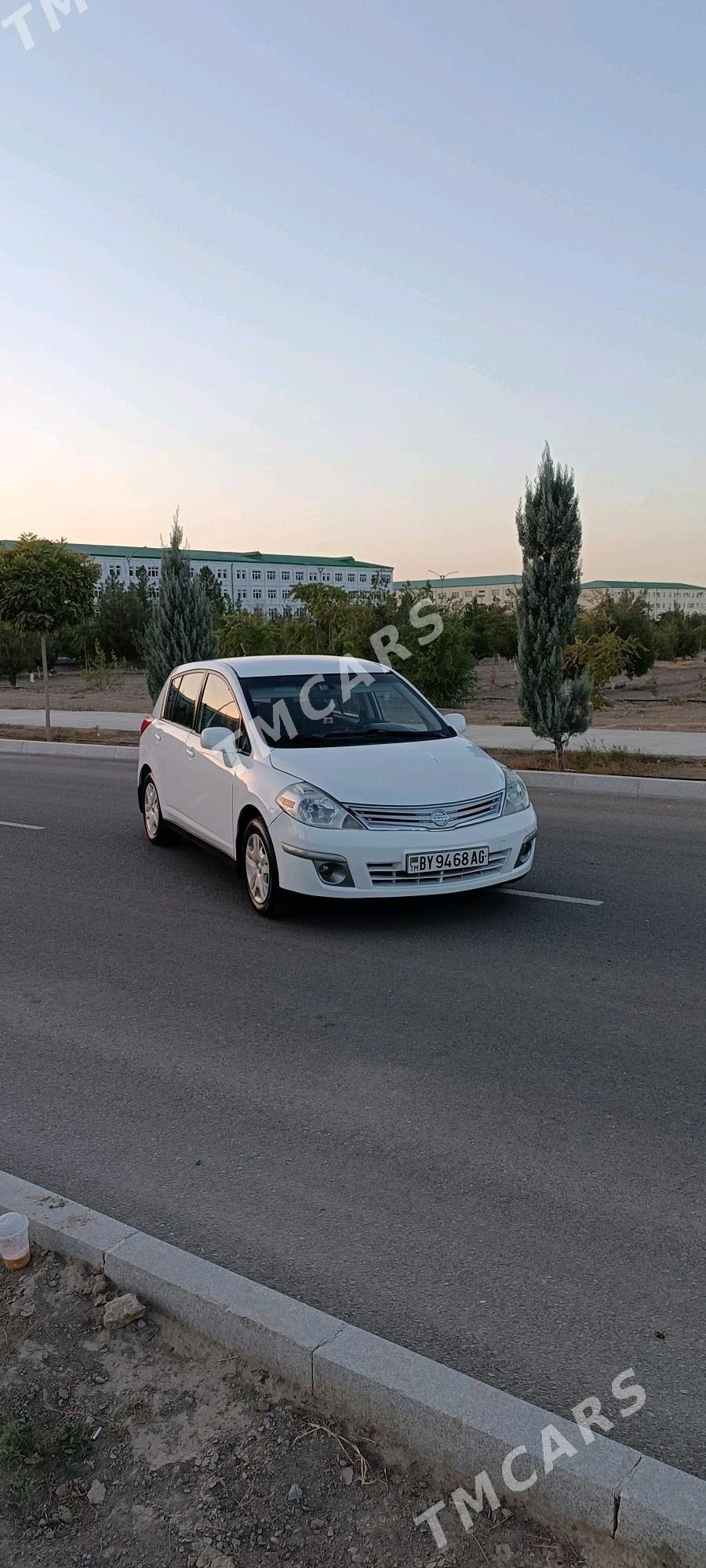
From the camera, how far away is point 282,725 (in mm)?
7688

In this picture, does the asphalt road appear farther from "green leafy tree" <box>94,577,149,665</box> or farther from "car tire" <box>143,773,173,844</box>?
"green leafy tree" <box>94,577,149,665</box>

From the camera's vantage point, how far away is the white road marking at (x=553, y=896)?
748 cm

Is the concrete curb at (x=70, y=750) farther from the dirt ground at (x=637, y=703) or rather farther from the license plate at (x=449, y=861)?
the license plate at (x=449, y=861)

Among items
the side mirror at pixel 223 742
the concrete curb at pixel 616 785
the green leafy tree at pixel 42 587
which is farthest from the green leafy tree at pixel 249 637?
the side mirror at pixel 223 742

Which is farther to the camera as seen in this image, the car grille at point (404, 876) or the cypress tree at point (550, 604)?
the cypress tree at point (550, 604)

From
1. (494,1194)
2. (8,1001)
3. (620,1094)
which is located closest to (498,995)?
(620,1094)

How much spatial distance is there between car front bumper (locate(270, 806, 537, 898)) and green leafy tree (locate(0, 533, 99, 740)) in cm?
1510

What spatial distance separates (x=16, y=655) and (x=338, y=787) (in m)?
49.3

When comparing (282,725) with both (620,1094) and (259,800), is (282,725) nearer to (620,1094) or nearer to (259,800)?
(259,800)

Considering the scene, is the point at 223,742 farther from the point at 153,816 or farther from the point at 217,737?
the point at 153,816

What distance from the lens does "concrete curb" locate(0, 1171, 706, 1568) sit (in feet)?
7.24

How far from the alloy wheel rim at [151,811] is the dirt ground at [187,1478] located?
6821 mm

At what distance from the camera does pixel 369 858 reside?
650 centimetres
